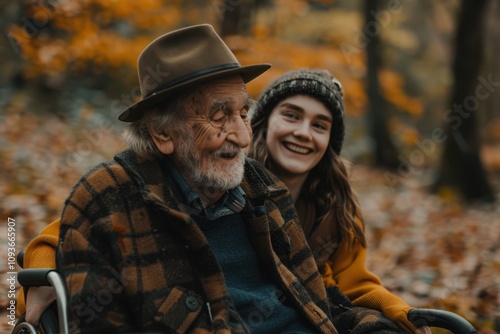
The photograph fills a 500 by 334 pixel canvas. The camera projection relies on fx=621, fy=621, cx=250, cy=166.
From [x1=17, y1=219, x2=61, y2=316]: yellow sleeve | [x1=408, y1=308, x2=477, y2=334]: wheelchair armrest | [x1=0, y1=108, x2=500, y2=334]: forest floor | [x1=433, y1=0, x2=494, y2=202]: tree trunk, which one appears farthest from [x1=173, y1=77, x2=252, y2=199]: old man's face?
[x1=433, y1=0, x2=494, y2=202]: tree trunk

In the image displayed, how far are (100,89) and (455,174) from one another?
645 centimetres

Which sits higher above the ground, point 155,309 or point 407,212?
point 155,309

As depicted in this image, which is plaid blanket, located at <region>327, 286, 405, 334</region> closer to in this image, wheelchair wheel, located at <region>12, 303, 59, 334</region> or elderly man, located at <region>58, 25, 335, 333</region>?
elderly man, located at <region>58, 25, 335, 333</region>

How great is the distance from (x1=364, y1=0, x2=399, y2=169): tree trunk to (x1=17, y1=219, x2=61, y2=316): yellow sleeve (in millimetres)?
10457

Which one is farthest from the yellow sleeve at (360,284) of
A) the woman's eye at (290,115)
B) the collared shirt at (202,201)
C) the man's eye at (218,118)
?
the man's eye at (218,118)

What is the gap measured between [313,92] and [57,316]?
63.3 inches

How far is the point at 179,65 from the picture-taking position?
2.37m

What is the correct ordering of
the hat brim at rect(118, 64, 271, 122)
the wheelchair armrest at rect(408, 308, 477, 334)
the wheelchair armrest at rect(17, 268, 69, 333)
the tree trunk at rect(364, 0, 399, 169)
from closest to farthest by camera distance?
the wheelchair armrest at rect(17, 268, 69, 333), the hat brim at rect(118, 64, 271, 122), the wheelchair armrest at rect(408, 308, 477, 334), the tree trunk at rect(364, 0, 399, 169)

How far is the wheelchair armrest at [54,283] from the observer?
2.03 meters

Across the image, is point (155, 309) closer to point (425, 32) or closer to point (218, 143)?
point (218, 143)

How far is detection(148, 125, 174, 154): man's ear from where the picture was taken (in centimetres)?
244

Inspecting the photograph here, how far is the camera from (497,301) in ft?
16.2

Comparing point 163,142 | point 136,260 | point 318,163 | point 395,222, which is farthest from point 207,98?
point 395,222

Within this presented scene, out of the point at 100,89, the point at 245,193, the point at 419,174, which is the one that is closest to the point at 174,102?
the point at 245,193
